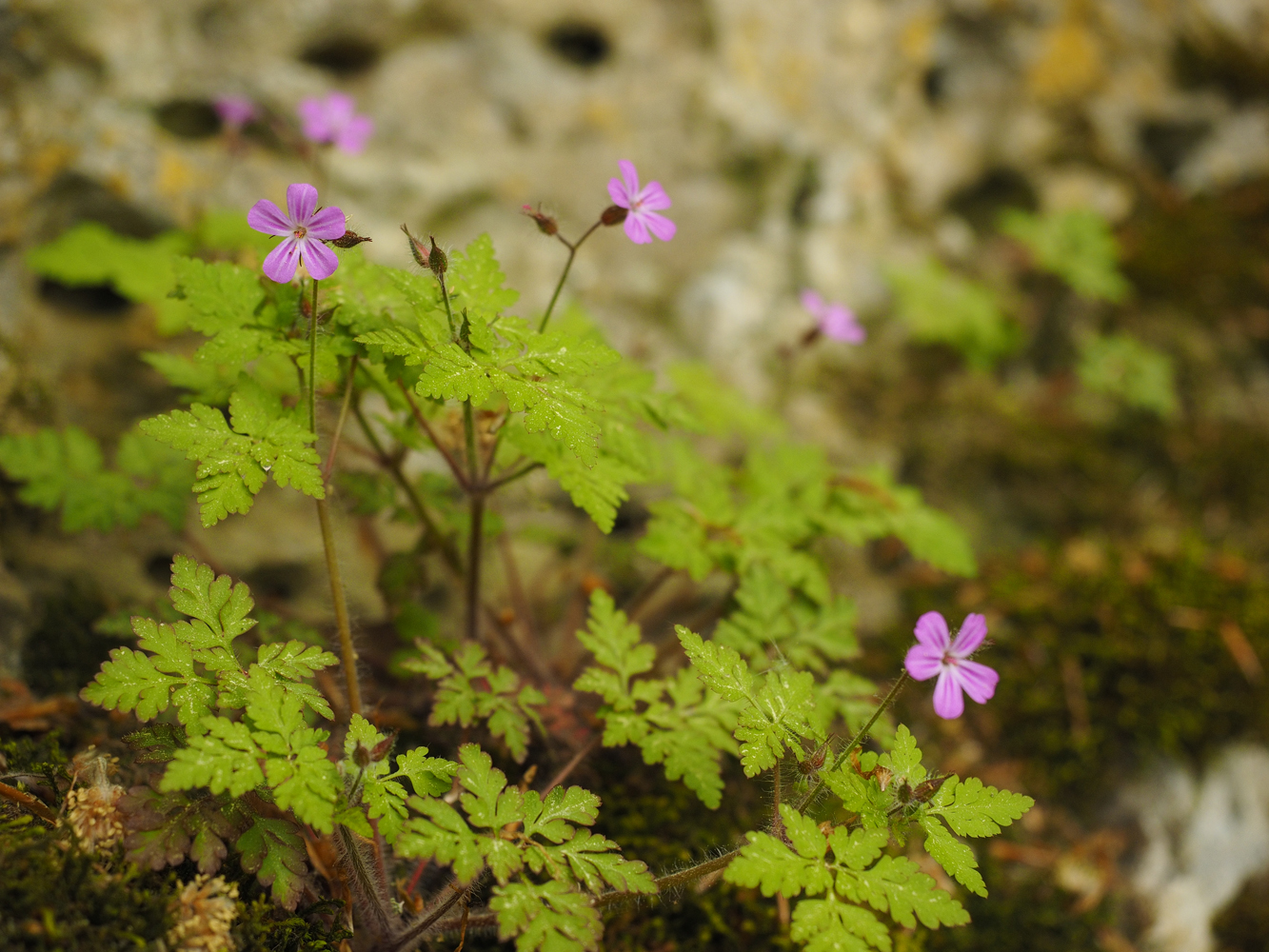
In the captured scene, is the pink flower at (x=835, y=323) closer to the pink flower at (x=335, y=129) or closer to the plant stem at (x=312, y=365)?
the pink flower at (x=335, y=129)

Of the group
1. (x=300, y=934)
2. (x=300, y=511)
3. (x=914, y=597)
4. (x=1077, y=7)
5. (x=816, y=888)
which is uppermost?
(x=1077, y=7)

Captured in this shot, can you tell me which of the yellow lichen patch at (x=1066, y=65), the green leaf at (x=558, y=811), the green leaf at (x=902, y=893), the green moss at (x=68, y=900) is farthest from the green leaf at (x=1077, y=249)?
the green moss at (x=68, y=900)

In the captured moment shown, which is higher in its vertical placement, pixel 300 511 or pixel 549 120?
pixel 549 120

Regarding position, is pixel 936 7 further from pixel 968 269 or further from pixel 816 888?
pixel 816 888

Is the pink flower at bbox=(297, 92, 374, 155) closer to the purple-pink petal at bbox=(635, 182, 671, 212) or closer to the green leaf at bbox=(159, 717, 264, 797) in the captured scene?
the purple-pink petal at bbox=(635, 182, 671, 212)

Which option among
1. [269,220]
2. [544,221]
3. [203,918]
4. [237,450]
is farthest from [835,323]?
[203,918]

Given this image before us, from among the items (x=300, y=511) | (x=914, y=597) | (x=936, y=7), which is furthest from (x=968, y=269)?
(x=300, y=511)
